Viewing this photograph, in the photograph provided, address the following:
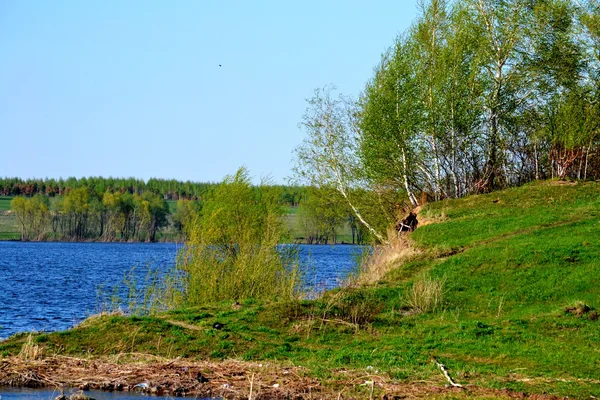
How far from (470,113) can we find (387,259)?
12.0 meters

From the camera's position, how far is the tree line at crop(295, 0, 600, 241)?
3950 cm

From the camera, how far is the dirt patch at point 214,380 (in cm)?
1398

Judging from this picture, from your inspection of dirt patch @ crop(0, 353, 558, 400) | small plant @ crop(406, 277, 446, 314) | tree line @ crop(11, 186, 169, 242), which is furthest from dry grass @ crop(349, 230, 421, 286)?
tree line @ crop(11, 186, 169, 242)

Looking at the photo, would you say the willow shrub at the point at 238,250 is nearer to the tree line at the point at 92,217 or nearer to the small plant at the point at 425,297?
the small plant at the point at 425,297

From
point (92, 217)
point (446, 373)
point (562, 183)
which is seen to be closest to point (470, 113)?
point (562, 183)

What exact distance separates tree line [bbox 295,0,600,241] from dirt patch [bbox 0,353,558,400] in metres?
24.3

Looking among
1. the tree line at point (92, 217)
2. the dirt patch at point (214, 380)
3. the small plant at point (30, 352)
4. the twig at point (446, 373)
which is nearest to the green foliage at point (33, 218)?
the tree line at point (92, 217)

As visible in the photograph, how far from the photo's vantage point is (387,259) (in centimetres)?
3136

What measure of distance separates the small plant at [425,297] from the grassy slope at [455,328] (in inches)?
16.0

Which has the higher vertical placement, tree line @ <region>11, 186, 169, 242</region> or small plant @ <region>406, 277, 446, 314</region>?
tree line @ <region>11, 186, 169, 242</region>

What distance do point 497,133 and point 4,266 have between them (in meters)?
56.7

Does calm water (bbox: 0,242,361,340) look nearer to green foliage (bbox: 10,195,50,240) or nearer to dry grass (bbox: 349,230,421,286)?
dry grass (bbox: 349,230,421,286)

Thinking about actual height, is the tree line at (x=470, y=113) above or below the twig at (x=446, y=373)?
above

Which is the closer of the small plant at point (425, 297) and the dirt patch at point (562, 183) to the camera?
the small plant at point (425, 297)
